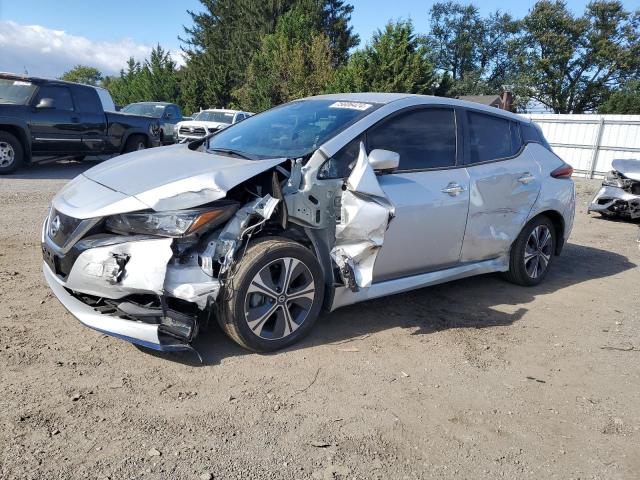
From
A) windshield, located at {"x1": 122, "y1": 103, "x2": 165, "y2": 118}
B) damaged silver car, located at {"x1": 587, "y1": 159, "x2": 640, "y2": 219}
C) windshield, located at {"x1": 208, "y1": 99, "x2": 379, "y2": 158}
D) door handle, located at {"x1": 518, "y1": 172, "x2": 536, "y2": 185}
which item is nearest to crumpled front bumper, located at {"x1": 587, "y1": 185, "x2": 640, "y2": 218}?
damaged silver car, located at {"x1": 587, "y1": 159, "x2": 640, "y2": 219}

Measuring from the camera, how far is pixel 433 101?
4.58 metres

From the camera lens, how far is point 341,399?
3148 millimetres

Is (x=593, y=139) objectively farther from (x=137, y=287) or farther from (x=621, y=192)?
(x=137, y=287)

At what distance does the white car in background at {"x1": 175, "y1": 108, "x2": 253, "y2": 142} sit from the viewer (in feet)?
57.9

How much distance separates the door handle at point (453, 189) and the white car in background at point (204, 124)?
44.5ft

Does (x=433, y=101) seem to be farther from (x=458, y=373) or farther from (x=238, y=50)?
(x=238, y=50)

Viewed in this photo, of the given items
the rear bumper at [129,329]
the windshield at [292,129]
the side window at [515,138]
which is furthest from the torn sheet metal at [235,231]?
the side window at [515,138]

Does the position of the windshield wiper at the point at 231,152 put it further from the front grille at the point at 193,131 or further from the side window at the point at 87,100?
the front grille at the point at 193,131

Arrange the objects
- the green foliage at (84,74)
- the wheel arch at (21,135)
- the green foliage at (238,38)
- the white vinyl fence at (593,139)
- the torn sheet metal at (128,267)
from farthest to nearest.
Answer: the green foliage at (84,74) < the green foliage at (238,38) < the white vinyl fence at (593,139) < the wheel arch at (21,135) < the torn sheet metal at (128,267)

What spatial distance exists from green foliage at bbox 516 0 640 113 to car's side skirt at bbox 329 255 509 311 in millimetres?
54542

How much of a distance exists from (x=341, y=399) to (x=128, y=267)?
4.82 ft

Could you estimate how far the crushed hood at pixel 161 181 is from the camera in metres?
3.21

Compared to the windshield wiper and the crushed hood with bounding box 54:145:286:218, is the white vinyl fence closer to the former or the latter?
the windshield wiper

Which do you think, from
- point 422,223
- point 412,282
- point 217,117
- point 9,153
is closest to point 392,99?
point 422,223
